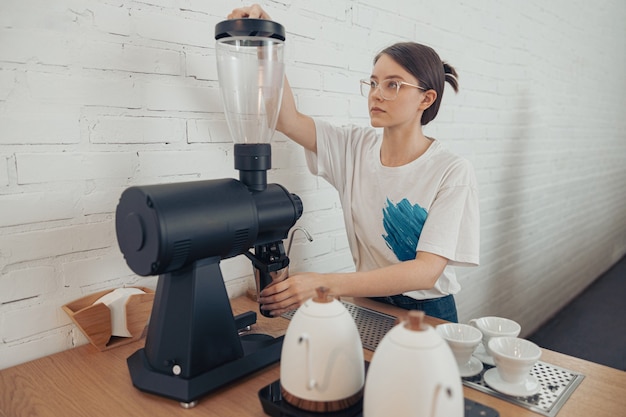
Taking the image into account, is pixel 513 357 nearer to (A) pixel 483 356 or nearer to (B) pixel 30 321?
(A) pixel 483 356

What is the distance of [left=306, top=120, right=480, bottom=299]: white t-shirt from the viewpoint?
3.97 feet

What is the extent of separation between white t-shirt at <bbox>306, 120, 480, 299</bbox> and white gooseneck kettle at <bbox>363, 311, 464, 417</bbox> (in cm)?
60

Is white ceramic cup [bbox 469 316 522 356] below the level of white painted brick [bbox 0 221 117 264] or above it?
below

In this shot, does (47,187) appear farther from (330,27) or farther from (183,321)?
(330,27)

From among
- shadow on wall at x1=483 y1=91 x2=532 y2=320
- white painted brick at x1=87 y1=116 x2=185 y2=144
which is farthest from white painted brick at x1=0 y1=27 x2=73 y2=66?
shadow on wall at x1=483 y1=91 x2=532 y2=320

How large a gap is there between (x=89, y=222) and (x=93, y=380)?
1.09 ft

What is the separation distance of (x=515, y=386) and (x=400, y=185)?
62 centimetres

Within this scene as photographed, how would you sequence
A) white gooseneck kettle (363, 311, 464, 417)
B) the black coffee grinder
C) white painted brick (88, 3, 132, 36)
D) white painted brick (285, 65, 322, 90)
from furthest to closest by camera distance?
white painted brick (285, 65, 322, 90) < white painted brick (88, 3, 132, 36) < the black coffee grinder < white gooseneck kettle (363, 311, 464, 417)

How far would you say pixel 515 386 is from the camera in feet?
2.79

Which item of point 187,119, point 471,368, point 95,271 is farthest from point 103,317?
point 471,368

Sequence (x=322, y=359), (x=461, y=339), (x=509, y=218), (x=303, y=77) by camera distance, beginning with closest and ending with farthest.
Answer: (x=322, y=359), (x=461, y=339), (x=303, y=77), (x=509, y=218)

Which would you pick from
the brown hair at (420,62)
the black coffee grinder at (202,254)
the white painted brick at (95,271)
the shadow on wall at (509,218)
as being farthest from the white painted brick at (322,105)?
the shadow on wall at (509,218)

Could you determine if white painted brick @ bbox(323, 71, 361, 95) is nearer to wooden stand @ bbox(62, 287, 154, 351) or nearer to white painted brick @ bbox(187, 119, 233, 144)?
white painted brick @ bbox(187, 119, 233, 144)

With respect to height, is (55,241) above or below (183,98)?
below
